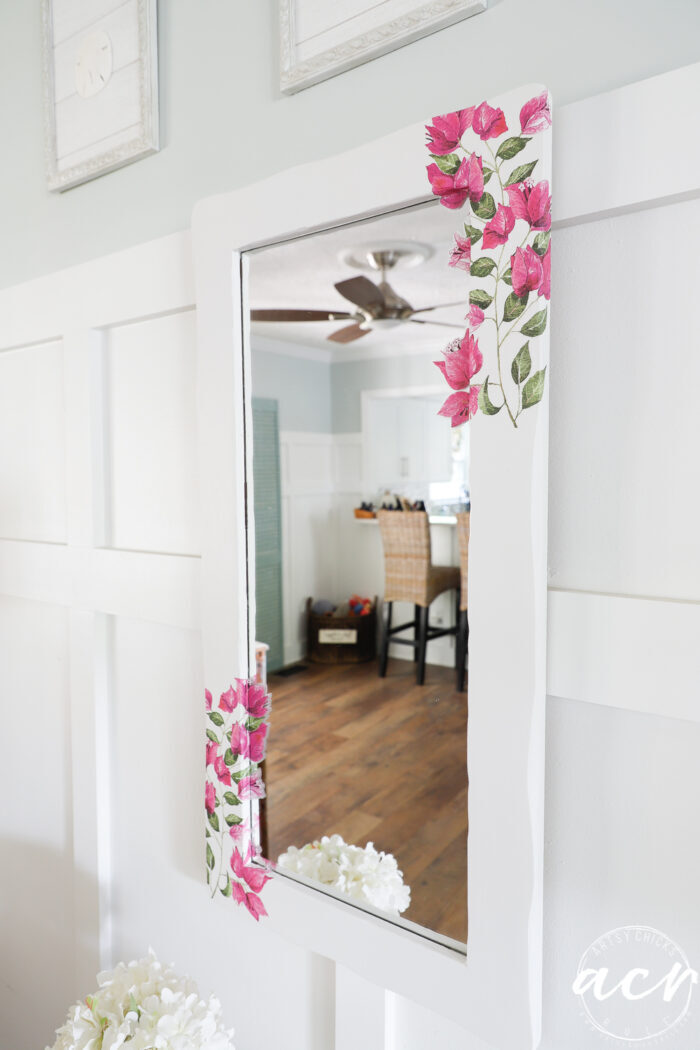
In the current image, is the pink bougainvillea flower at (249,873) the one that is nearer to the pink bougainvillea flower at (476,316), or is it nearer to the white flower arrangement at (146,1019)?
the white flower arrangement at (146,1019)

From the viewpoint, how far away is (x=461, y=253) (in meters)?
0.70

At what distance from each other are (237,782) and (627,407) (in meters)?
0.68

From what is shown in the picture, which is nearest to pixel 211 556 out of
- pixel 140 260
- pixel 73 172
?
pixel 140 260

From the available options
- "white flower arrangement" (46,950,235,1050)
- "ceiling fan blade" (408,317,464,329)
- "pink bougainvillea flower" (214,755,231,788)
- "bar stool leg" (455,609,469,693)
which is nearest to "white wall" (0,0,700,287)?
"ceiling fan blade" (408,317,464,329)

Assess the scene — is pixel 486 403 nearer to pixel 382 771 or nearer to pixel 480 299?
pixel 480 299

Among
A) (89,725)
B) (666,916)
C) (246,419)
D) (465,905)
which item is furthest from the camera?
(89,725)

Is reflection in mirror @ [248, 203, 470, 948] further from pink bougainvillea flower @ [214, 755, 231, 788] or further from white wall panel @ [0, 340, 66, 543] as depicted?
white wall panel @ [0, 340, 66, 543]

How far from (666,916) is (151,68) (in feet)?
4.07

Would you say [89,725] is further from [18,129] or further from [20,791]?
[18,129]

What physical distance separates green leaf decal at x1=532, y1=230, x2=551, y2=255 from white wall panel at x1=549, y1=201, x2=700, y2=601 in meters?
0.03

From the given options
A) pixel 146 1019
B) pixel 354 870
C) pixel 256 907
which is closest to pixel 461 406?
pixel 354 870

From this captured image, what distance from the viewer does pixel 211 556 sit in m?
0.91

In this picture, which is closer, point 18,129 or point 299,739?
point 299,739

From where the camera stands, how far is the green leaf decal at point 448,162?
0.68 metres
